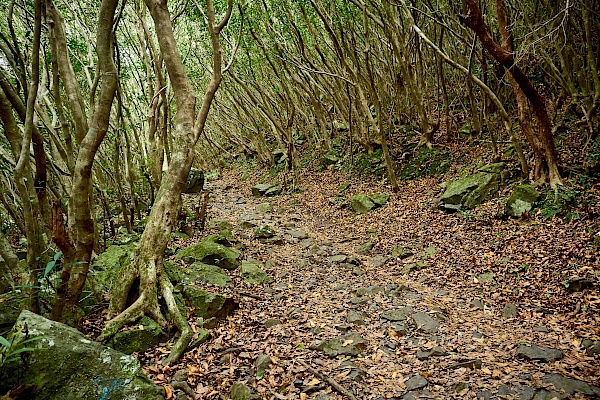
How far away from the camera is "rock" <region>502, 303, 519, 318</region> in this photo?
5398mm

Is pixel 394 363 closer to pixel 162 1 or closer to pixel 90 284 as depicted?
pixel 90 284

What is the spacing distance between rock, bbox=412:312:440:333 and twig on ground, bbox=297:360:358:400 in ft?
6.28

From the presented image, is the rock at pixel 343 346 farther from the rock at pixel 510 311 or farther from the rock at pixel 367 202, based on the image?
the rock at pixel 367 202

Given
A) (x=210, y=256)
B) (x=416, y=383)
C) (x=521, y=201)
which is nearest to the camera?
(x=416, y=383)

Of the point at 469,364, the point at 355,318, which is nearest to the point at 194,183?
the point at 355,318

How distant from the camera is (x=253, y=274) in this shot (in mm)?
7547

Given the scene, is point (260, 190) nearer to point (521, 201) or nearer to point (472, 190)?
point (472, 190)

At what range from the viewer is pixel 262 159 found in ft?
76.1

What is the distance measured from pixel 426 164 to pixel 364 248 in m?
5.26

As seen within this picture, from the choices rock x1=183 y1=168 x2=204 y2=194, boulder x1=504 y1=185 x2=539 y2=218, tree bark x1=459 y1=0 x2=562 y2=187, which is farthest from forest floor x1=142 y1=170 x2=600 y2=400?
rock x1=183 y1=168 x2=204 y2=194

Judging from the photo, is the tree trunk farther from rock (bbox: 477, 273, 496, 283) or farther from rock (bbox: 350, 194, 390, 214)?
rock (bbox: 350, 194, 390, 214)

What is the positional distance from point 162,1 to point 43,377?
17.4 ft

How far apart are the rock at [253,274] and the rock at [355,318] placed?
7.34 ft

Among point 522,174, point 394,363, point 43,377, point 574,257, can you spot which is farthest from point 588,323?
point 43,377
